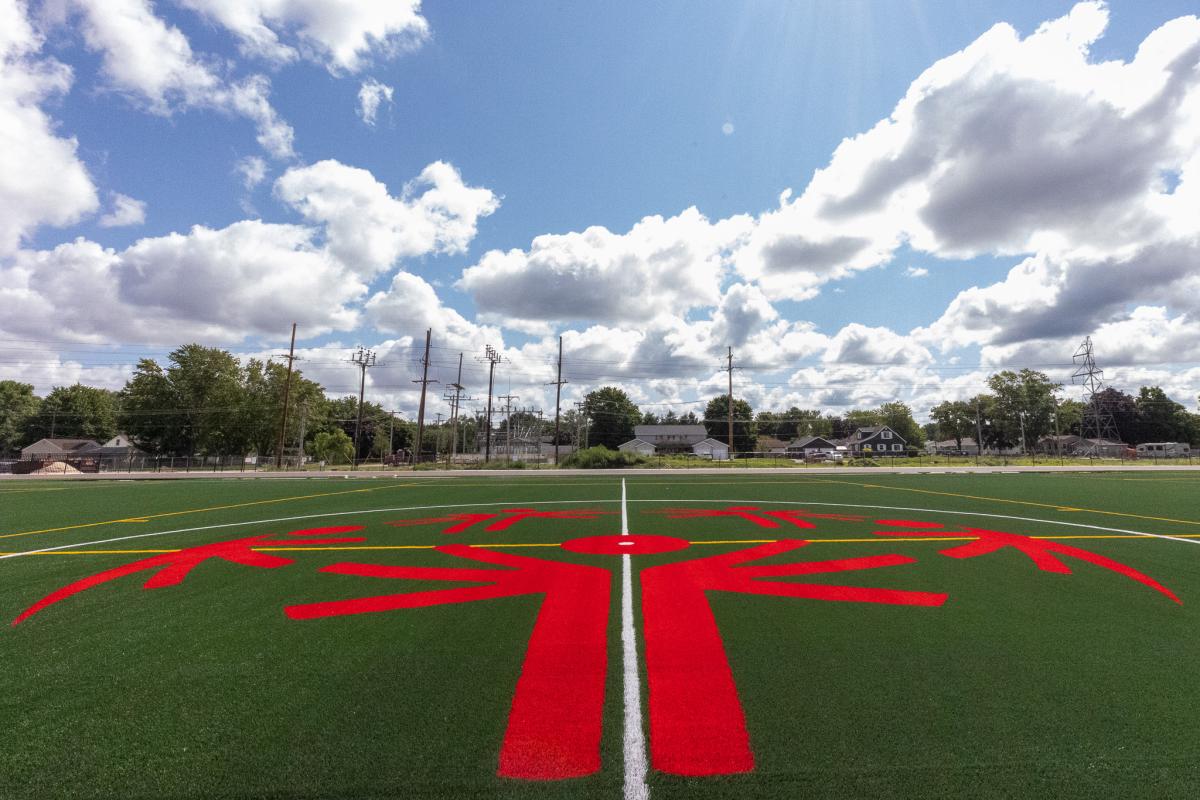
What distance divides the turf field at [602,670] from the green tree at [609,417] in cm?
10342

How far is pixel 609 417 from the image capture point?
11544 centimetres

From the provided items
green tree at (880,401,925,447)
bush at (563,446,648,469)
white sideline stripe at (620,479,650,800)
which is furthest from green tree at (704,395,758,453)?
white sideline stripe at (620,479,650,800)

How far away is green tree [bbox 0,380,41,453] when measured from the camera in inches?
3145

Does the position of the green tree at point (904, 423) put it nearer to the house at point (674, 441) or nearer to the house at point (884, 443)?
the house at point (884, 443)

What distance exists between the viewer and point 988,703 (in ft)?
13.1

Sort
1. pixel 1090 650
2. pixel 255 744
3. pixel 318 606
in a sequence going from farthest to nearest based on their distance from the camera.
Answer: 1. pixel 318 606
2. pixel 1090 650
3. pixel 255 744

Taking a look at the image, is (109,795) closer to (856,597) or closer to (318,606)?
(318,606)

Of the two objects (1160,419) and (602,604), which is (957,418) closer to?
(1160,419)

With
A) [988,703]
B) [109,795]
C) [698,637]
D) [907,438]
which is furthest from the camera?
[907,438]

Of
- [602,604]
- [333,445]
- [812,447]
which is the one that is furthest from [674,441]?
[602,604]

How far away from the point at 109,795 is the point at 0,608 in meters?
5.76

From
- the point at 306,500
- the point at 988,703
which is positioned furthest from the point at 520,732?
the point at 306,500

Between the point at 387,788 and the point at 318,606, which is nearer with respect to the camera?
the point at 387,788

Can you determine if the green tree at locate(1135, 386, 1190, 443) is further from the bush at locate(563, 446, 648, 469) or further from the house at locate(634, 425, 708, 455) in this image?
the bush at locate(563, 446, 648, 469)
